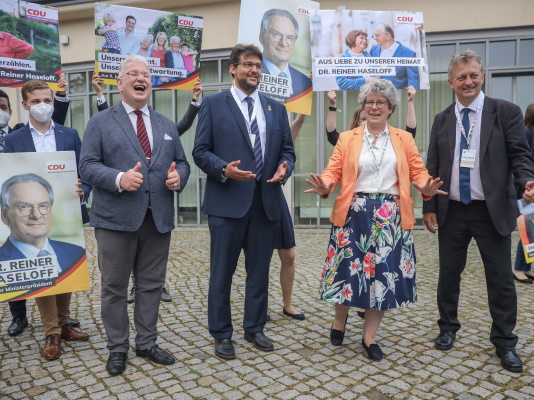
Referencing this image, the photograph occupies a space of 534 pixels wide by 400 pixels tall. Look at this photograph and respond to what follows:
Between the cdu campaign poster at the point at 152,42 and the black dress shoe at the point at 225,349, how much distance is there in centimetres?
284

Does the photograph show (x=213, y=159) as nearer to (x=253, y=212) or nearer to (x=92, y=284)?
(x=253, y=212)

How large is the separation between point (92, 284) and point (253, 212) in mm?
3334

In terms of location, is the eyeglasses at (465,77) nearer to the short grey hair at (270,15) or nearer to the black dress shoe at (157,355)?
the short grey hair at (270,15)

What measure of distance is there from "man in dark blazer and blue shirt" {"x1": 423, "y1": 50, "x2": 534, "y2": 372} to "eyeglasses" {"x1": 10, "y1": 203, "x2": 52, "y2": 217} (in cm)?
300

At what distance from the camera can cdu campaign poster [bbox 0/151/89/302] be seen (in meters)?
3.42

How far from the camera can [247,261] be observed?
145 inches

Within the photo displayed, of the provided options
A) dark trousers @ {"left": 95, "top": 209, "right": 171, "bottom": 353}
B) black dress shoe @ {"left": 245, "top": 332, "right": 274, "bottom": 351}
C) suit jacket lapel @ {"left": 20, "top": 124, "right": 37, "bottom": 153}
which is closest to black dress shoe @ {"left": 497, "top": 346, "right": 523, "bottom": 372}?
black dress shoe @ {"left": 245, "top": 332, "right": 274, "bottom": 351}

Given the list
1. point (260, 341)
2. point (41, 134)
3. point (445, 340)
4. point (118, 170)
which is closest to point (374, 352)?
point (445, 340)

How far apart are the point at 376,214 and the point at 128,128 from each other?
1922 millimetres

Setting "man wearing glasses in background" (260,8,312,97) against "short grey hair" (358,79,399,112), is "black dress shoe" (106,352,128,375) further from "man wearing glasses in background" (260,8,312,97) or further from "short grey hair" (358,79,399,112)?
"man wearing glasses in background" (260,8,312,97)

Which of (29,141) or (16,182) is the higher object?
(29,141)

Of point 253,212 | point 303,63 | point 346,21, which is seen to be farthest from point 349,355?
point 346,21

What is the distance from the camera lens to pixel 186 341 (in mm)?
3887

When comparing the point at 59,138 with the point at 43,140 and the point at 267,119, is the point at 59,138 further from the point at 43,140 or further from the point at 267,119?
the point at 267,119
